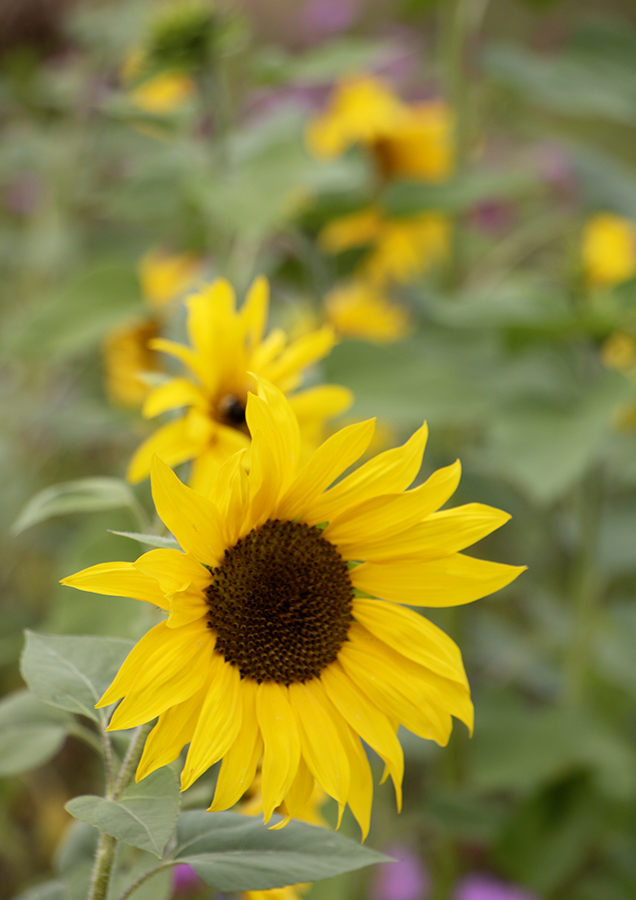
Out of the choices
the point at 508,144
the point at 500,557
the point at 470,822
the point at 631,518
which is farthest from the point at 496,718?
the point at 508,144

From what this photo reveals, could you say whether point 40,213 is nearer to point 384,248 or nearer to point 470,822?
point 384,248

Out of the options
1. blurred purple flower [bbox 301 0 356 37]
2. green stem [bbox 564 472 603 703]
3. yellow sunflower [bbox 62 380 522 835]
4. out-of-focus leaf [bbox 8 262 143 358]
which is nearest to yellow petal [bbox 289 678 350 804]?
yellow sunflower [bbox 62 380 522 835]

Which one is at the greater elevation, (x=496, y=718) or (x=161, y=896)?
(x=161, y=896)

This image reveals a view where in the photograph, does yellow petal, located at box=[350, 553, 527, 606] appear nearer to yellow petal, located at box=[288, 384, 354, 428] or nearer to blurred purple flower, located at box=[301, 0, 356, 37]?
yellow petal, located at box=[288, 384, 354, 428]

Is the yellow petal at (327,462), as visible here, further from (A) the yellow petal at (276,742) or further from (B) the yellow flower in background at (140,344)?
(B) the yellow flower in background at (140,344)

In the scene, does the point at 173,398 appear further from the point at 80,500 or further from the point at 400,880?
the point at 400,880

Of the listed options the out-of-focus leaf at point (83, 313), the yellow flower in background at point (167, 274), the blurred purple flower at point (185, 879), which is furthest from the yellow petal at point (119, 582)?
the yellow flower in background at point (167, 274)

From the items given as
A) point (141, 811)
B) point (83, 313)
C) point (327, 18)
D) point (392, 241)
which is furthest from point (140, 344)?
point (327, 18)
